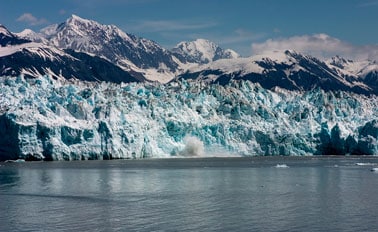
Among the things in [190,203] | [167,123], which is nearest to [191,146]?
[167,123]

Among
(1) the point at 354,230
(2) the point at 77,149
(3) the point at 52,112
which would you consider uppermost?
(3) the point at 52,112

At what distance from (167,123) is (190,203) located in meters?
55.8

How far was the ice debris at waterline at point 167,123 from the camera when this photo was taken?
75.7 meters

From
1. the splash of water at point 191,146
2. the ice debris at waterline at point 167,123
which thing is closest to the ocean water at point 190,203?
the ice debris at waterline at point 167,123

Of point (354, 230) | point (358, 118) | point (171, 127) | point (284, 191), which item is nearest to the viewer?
point (354, 230)

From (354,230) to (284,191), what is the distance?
14862 millimetres

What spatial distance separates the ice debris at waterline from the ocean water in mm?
22315

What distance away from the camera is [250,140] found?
9462 centimetres

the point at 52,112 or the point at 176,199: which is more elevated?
the point at 52,112

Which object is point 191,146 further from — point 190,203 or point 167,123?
point 190,203

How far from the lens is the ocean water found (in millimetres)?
27688

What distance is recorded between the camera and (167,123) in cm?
9044

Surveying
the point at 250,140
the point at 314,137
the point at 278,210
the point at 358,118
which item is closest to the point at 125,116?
the point at 250,140

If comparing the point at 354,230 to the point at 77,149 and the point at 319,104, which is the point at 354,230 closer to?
the point at 77,149
